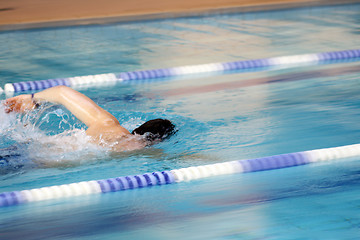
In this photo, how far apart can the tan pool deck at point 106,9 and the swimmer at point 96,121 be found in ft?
21.6

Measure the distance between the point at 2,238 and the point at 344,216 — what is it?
1.53 m

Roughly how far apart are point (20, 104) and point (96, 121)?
0.49m

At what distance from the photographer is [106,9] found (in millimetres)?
11641

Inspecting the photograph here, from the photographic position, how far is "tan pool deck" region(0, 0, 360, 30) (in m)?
10.6

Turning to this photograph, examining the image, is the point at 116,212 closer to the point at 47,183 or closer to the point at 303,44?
the point at 47,183

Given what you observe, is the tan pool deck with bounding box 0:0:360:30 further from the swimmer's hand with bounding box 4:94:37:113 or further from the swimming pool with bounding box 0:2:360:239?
the swimmer's hand with bounding box 4:94:37:113

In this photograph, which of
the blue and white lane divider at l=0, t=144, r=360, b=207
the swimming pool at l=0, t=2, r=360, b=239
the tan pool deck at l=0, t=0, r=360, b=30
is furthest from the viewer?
the tan pool deck at l=0, t=0, r=360, b=30

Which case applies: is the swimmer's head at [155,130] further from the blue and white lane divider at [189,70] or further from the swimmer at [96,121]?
the blue and white lane divider at [189,70]

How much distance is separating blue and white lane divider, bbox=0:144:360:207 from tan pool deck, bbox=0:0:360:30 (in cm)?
733

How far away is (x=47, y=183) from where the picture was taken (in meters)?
3.29

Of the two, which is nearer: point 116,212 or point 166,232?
point 166,232

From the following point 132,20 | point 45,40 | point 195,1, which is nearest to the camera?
point 45,40

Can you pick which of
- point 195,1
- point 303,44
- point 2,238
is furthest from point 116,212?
point 195,1

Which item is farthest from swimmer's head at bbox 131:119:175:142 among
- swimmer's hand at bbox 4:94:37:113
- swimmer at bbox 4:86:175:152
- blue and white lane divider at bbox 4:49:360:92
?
blue and white lane divider at bbox 4:49:360:92
